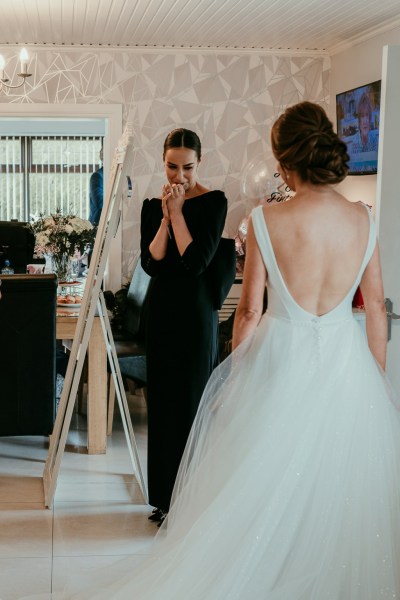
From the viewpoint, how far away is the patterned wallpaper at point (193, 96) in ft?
23.0

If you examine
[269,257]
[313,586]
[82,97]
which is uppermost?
[82,97]

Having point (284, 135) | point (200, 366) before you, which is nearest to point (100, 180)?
point (200, 366)

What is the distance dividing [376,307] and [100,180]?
19.5 ft

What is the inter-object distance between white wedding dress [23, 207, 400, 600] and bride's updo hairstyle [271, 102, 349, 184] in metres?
0.17

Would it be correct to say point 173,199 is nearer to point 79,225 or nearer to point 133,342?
point 79,225

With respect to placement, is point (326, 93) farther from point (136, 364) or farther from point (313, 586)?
point (313, 586)

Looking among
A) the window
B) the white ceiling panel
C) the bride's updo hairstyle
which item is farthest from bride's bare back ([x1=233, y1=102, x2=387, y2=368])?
the window

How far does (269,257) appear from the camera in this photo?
238cm

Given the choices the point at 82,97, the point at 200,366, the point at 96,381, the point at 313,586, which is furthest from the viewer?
the point at 82,97

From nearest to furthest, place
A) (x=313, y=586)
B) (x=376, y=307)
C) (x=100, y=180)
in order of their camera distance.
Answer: (x=313, y=586)
(x=376, y=307)
(x=100, y=180)

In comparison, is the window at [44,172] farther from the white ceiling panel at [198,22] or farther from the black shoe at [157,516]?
the black shoe at [157,516]

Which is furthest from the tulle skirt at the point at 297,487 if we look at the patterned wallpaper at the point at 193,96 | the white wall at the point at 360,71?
the patterned wallpaper at the point at 193,96

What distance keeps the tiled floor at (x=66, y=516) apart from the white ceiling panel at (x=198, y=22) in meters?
2.76

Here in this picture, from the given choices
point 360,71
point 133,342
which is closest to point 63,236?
point 133,342
